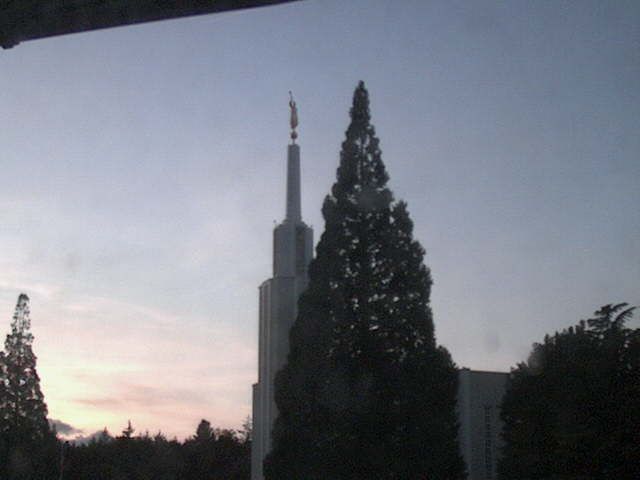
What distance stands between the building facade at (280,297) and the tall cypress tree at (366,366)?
4.98m

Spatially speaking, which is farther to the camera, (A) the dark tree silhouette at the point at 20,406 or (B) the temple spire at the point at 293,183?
(A) the dark tree silhouette at the point at 20,406

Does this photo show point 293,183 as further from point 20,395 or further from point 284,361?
point 20,395

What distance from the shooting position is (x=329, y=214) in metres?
25.8

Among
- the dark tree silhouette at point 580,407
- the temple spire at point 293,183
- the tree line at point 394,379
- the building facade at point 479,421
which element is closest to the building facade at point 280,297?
the temple spire at point 293,183

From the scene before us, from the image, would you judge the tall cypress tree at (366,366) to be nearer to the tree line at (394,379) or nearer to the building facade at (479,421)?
the tree line at (394,379)

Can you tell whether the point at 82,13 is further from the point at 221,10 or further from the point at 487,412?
the point at 487,412

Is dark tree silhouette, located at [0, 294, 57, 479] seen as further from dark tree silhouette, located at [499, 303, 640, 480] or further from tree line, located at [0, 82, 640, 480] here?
dark tree silhouette, located at [499, 303, 640, 480]

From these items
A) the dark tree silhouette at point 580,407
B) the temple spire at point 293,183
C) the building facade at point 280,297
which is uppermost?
the temple spire at point 293,183

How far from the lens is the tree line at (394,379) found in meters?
21.9

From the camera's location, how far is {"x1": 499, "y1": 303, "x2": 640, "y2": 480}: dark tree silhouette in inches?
835

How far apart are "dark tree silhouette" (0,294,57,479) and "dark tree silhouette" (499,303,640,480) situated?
22.8 meters

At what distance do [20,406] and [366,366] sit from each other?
66.8ft

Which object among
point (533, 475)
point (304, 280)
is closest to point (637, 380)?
point (533, 475)

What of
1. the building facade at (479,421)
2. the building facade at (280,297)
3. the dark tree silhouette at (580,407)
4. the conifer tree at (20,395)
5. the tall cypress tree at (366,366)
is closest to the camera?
the dark tree silhouette at (580,407)
